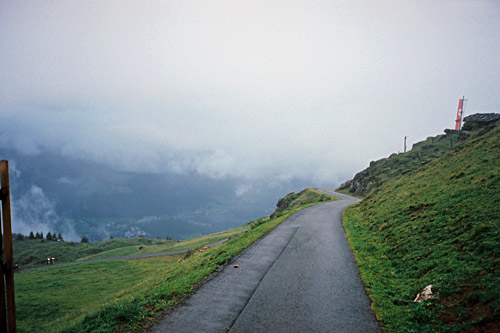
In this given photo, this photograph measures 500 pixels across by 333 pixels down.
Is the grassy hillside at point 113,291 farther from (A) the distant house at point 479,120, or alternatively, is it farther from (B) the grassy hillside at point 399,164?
(A) the distant house at point 479,120

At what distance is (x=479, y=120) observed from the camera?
194 ft

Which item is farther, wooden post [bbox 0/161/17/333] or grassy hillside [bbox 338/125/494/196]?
grassy hillside [bbox 338/125/494/196]

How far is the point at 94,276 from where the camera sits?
145ft

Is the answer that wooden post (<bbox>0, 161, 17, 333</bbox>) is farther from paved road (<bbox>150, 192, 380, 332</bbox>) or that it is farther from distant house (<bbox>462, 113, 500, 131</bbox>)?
distant house (<bbox>462, 113, 500, 131</bbox>)

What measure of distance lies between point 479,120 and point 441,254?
66.1 metres

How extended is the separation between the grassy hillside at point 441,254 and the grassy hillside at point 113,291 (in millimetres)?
7456

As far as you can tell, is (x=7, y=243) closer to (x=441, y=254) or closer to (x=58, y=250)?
(x=441, y=254)

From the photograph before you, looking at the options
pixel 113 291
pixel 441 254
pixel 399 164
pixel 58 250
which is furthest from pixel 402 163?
pixel 58 250

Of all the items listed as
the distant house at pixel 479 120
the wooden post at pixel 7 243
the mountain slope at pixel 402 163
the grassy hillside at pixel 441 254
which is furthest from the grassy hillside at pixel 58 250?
the distant house at pixel 479 120

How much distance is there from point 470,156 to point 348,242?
17862 mm

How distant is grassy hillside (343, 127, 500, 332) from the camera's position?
7637 mm

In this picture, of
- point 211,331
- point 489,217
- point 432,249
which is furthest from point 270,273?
point 489,217

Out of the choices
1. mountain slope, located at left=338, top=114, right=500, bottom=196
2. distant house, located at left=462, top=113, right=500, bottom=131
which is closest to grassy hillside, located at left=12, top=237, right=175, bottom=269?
mountain slope, located at left=338, top=114, right=500, bottom=196

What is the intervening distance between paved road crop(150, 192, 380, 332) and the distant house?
6255 cm
